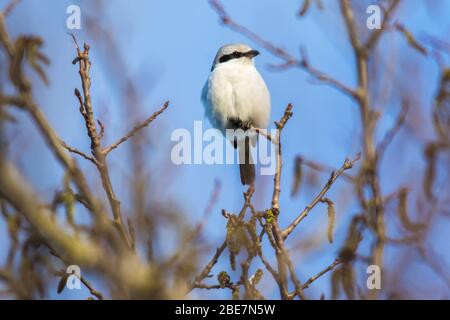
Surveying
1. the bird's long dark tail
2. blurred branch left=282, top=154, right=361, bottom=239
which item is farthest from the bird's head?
blurred branch left=282, top=154, right=361, bottom=239

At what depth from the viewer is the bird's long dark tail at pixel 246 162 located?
217 inches

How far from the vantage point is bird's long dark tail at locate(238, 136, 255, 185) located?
552 cm

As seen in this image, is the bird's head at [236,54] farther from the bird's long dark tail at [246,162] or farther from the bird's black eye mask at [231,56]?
the bird's long dark tail at [246,162]

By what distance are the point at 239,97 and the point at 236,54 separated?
0.45 meters

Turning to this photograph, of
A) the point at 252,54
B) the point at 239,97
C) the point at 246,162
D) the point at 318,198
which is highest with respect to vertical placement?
the point at 252,54

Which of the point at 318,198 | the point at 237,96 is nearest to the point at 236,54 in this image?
the point at 237,96

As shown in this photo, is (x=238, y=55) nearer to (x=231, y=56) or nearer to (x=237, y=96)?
(x=231, y=56)

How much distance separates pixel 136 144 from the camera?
9.93ft

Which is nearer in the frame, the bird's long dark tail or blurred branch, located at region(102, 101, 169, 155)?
blurred branch, located at region(102, 101, 169, 155)

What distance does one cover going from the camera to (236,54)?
17.9 ft

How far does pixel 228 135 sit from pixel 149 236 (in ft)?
12.7

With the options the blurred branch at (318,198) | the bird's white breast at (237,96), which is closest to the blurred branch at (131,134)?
the blurred branch at (318,198)

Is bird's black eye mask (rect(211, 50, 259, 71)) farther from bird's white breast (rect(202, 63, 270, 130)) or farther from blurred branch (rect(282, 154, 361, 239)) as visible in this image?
blurred branch (rect(282, 154, 361, 239))
